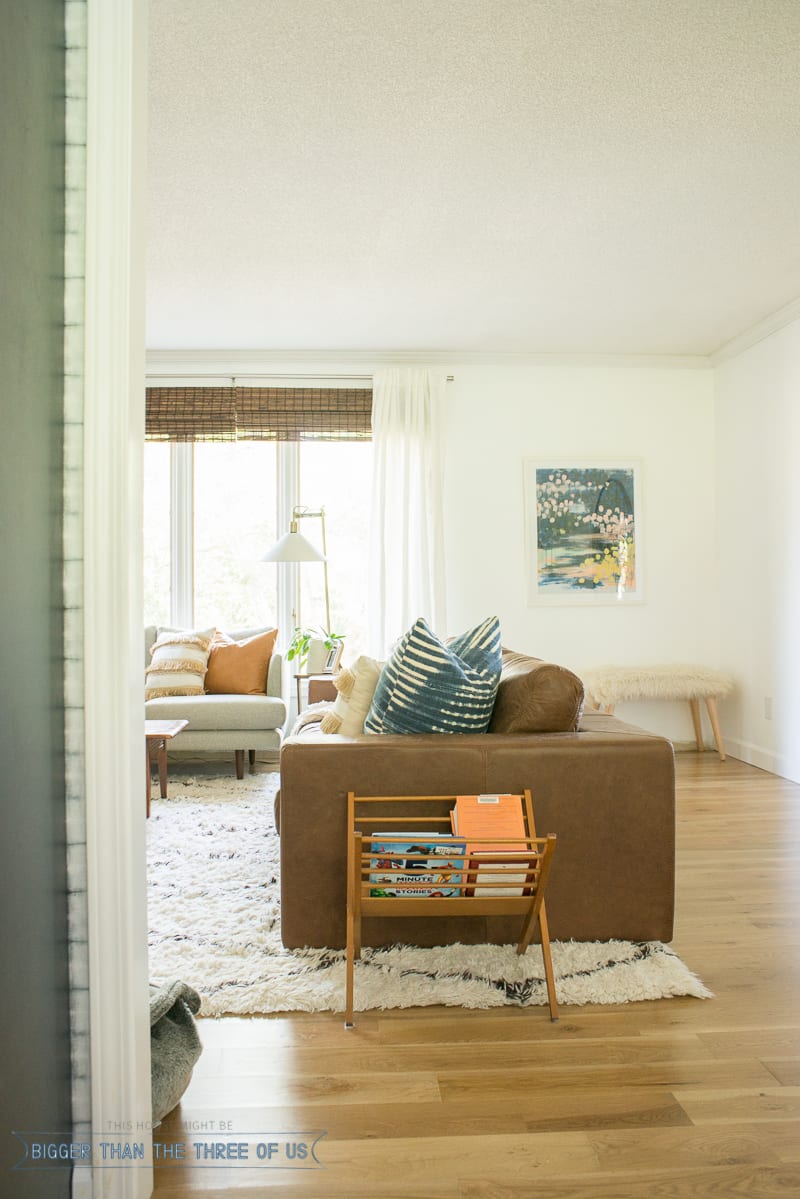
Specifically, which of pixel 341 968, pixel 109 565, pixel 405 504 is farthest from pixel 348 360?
pixel 109 565

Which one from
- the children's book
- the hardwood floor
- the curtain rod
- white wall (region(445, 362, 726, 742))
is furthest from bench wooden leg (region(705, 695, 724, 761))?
the children's book

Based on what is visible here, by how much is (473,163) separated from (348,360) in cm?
271

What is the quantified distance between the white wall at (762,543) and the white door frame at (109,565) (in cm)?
443

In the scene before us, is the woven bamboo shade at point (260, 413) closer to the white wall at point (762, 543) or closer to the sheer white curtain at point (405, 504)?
the sheer white curtain at point (405, 504)

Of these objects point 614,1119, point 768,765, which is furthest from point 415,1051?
point 768,765

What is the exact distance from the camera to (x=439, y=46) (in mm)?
2566

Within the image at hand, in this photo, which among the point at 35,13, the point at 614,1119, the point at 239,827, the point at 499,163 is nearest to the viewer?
the point at 35,13

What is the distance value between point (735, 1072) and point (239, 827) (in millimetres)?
2496

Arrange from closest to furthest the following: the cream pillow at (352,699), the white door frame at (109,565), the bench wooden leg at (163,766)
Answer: the white door frame at (109,565), the cream pillow at (352,699), the bench wooden leg at (163,766)

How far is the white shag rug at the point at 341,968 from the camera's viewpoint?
86.6 inches

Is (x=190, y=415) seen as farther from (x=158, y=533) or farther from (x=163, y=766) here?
(x=163, y=766)

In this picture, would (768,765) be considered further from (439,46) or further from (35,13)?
(35,13)

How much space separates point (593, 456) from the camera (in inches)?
235

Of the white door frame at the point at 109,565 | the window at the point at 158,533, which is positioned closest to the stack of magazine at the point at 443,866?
the white door frame at the point at 109,565
